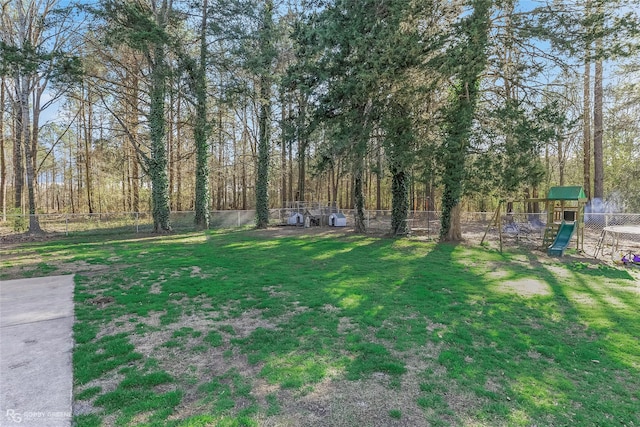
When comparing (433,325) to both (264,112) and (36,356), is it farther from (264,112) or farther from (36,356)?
(264,112)

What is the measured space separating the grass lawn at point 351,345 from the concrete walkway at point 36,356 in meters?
0.15

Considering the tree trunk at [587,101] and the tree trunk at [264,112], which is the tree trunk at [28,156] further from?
the tree trunk at [587,101]

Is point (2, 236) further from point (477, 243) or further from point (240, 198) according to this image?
point (240, 198)

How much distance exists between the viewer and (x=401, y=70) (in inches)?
356

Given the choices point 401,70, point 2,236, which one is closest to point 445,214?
point 401,70

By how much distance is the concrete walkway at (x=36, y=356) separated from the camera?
2516 mm

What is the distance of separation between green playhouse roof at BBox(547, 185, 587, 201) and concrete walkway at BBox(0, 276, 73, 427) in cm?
1295

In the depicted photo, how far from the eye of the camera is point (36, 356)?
3.42 metres

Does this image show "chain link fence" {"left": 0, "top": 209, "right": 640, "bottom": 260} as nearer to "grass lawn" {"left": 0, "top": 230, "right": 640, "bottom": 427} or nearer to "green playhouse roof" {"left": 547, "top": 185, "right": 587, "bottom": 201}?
"green playhouse roof" {"left": 547, "top": 185, "right": 587, "bottom": 201}

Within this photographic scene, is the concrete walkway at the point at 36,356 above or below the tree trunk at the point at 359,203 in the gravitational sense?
below

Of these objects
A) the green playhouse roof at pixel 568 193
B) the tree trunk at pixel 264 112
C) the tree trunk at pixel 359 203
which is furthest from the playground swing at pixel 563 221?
the tree trunk at pixel 264 112

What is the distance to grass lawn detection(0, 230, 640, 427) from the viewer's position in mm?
2652

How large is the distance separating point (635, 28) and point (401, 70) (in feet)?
19.3

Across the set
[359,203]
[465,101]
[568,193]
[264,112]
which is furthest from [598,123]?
[264,112]
